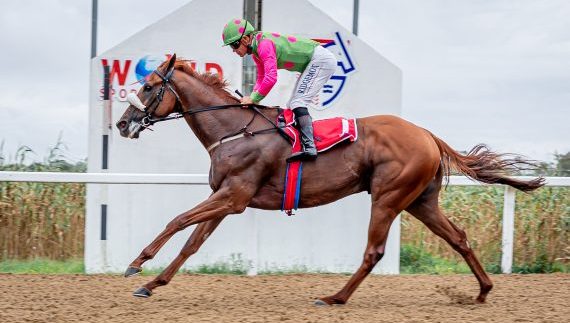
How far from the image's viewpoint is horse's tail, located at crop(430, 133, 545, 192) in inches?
272

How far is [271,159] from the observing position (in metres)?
6.39

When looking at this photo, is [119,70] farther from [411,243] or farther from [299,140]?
[411,243]

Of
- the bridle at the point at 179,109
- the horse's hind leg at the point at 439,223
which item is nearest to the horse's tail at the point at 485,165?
the horse's hind leg at the point at 439,223

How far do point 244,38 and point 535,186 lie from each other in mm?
2988

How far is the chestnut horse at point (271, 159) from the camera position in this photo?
634 cm

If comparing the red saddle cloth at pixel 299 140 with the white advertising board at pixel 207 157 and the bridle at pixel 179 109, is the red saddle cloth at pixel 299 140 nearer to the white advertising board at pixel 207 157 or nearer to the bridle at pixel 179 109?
the bridle at pixel 179 109

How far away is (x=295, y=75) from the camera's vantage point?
→ 8297 millimetres

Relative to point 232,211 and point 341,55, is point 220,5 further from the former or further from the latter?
point 232,211

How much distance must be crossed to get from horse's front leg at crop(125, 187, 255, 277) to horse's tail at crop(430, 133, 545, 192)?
1.85 meters

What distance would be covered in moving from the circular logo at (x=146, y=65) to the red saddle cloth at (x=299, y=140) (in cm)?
217

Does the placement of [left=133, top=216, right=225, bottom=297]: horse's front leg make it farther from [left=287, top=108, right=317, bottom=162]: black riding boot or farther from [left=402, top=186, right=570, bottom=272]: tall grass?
[left=402, top=186, right=570, bottom=272]: tall grass

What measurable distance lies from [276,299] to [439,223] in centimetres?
159

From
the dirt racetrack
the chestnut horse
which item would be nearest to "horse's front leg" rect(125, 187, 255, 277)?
the chestnut horse

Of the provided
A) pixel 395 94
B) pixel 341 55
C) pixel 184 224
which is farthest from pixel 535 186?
pixel 184 224
